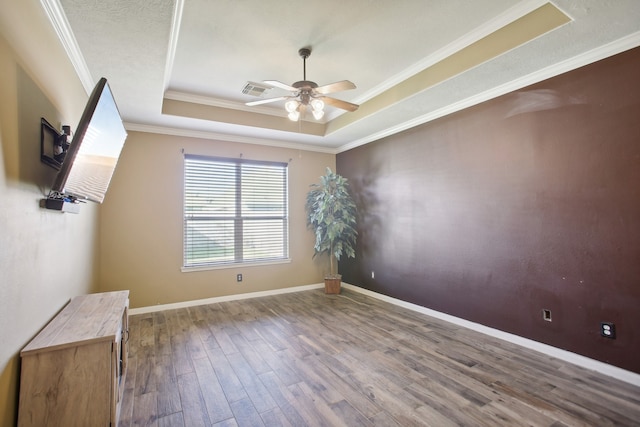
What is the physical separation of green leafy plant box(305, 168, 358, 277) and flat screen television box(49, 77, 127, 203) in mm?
3018

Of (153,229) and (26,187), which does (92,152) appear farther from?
(153,229)

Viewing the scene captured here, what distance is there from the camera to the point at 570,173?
100 inches

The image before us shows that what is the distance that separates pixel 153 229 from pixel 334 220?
267 cm

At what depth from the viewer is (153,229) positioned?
13.4ft

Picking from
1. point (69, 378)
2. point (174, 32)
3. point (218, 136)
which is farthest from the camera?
point (218, 136)

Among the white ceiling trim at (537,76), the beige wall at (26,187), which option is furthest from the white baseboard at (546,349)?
the beige wall at (26,187)

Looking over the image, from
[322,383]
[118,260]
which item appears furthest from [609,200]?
[118,260]

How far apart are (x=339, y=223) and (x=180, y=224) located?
241 cm

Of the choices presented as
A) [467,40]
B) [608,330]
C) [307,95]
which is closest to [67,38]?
[307,95]

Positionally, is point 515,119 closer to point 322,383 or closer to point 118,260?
point 322,383

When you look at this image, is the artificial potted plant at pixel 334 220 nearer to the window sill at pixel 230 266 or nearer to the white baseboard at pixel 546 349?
the window sill at pixel 230 266

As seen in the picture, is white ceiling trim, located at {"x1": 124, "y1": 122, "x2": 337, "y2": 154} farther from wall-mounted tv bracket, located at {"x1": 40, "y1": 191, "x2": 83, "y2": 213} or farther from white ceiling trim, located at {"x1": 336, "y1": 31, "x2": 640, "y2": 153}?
wall-mounted tv bracket, located at {"x1": 40, "y1": 191, "x2": 83, "y2": 213}

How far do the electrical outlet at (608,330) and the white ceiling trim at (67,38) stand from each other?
4.51 metres

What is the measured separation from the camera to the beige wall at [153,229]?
3873mm
